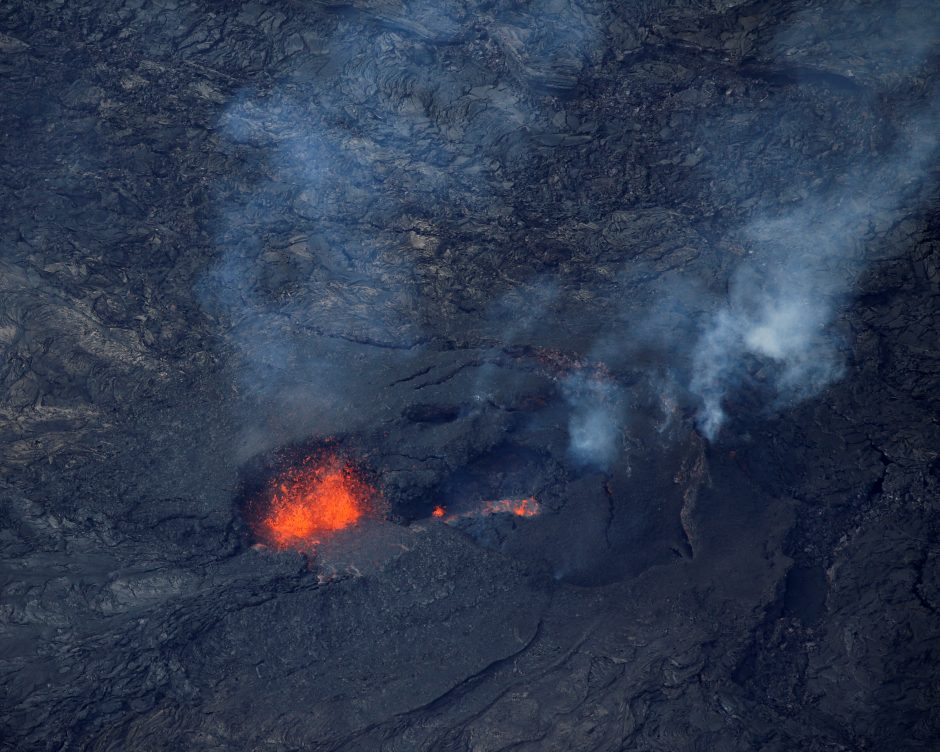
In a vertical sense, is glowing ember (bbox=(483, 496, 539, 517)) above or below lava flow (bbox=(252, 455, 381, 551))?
above

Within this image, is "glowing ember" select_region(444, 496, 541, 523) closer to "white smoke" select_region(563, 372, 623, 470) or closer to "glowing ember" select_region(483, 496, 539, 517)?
"glowing ember" select_region(483, 496, 539, 517)

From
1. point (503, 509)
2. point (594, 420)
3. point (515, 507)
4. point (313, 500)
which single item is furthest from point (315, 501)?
point (594, 420)

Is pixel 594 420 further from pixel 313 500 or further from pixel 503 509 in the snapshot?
pixel 313 500

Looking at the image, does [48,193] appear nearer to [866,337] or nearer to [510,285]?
[510,285]

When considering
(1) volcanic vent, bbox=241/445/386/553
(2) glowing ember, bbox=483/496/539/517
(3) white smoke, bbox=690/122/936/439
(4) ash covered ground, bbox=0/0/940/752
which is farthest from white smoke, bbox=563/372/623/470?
(1) volcanic vent, bbox=241/445/386/553

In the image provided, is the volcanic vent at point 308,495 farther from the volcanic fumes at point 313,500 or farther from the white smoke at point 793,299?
the white smoke at point 793,299

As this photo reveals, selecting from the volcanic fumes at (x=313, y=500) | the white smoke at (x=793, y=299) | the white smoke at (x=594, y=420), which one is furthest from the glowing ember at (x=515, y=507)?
the white smoke at (x=793, y=299)

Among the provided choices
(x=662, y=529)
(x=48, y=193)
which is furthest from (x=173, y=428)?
(x=662, y=529)
